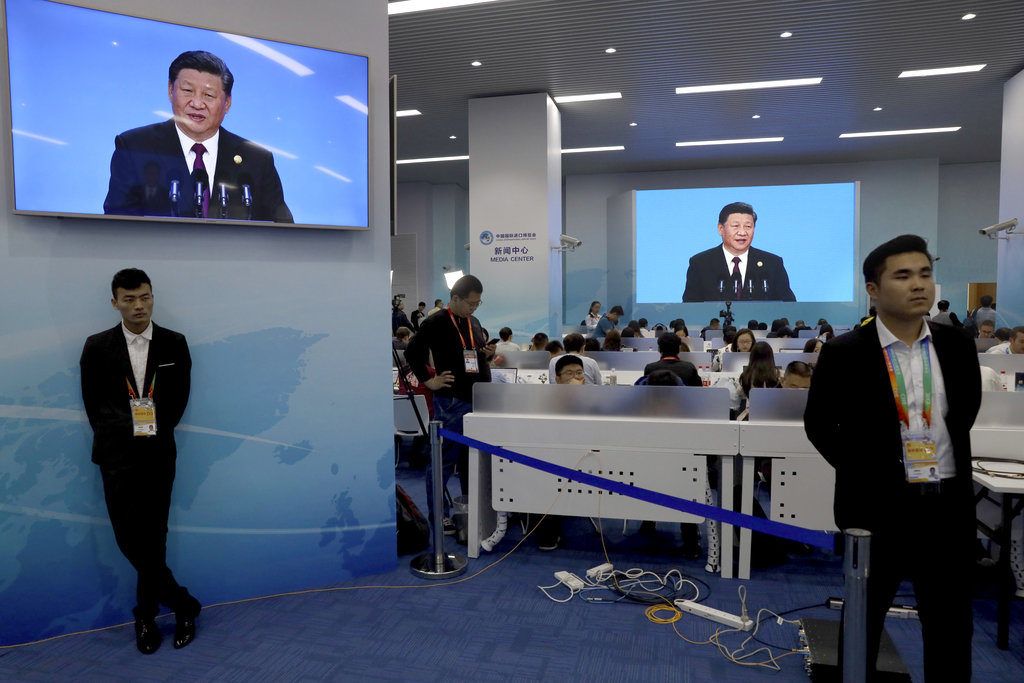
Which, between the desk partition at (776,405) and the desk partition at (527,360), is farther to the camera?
the desk partition at (527,360)

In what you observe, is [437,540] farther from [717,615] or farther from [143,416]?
[143,416]

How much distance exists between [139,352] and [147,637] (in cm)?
116

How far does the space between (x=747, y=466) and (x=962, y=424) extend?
162 cm

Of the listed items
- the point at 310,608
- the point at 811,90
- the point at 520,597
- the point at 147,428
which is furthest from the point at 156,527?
the point at 811,90

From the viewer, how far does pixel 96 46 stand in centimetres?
272

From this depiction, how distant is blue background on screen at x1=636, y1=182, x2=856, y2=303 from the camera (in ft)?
43.5

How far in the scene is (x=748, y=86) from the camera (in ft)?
29.0

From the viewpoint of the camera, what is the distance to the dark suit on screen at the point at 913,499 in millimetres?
1713

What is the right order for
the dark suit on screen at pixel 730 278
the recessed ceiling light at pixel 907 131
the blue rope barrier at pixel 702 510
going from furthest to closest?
1. the dark suit on screen at pixel 730 278
2. the recessed ceiling light at pixel 907 131
3. the blue rope barrier at pixel 702 510

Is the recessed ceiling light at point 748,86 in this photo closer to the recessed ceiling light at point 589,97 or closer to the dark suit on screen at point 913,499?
the recessed ceiling light at point 589,97

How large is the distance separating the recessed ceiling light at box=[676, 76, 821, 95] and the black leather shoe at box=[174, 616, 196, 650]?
27.8ft

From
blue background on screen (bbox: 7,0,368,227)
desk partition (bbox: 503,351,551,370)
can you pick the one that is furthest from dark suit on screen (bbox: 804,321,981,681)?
desk partition (bbox: 503,351,551,370)

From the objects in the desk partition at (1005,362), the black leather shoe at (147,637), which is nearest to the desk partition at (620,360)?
the desk partition at (1005,362)

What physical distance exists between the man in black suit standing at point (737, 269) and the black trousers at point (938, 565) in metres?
12.5
